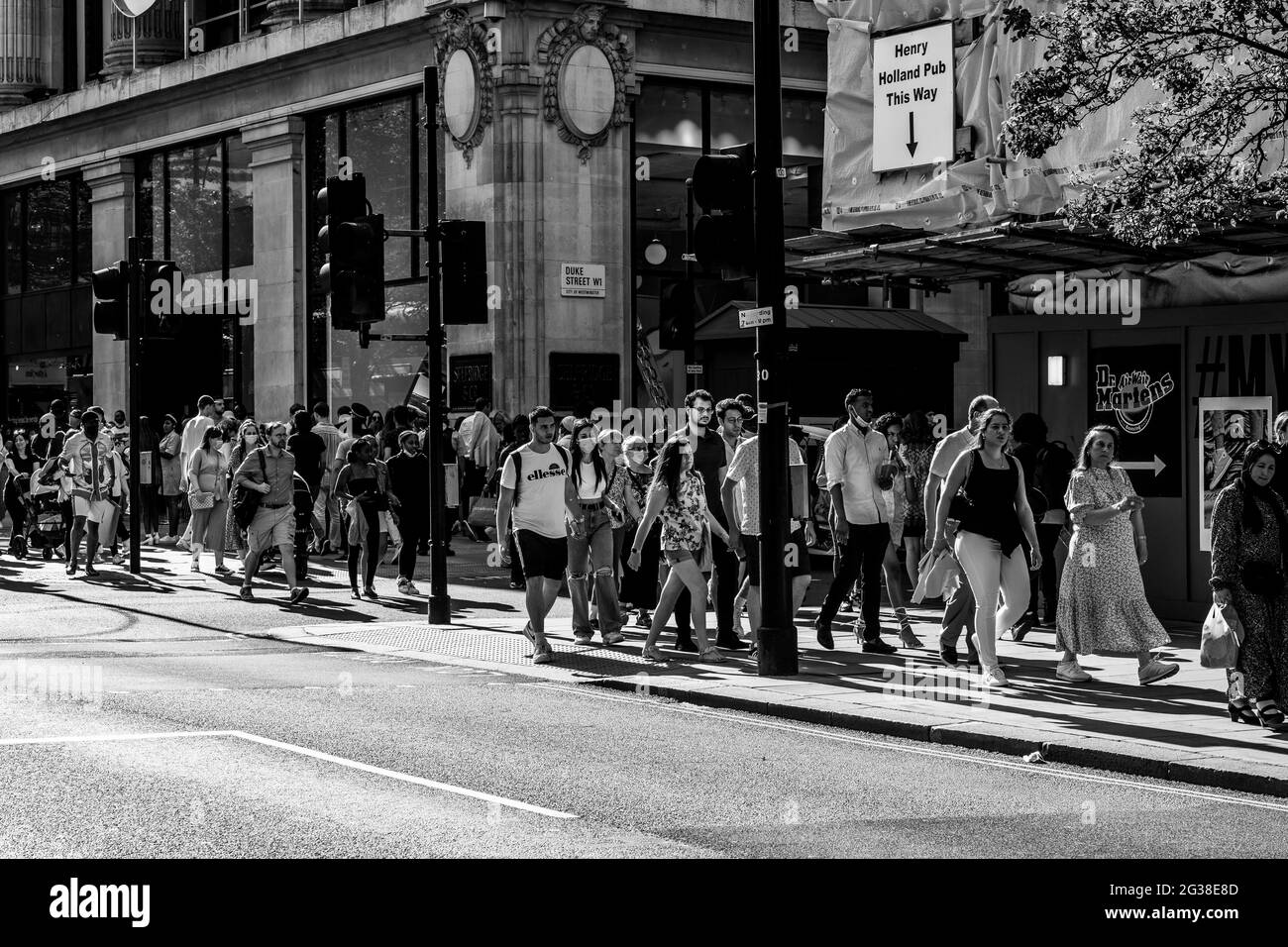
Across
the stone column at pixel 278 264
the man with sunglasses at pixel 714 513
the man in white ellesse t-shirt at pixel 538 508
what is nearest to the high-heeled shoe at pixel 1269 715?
the man with sunglasses at pixel 714 513

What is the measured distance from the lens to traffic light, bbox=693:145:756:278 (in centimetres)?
1258

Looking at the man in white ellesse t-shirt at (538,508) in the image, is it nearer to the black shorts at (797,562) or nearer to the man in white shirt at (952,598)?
the black shorts at (797,562)

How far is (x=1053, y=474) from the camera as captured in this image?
15.5m

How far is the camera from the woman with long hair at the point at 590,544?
14.5 m

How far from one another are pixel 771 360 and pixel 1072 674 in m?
2.92

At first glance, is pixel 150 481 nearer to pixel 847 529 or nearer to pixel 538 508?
pixel 538 508

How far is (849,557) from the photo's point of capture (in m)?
13.9

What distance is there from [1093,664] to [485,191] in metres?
15.5

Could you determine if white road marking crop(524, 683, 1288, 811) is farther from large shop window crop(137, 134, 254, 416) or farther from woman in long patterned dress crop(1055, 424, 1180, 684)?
large shop window crop(137, 134, 254, 416)

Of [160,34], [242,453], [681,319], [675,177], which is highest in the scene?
[160,34]

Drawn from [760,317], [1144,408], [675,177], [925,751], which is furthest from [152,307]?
[925,751]

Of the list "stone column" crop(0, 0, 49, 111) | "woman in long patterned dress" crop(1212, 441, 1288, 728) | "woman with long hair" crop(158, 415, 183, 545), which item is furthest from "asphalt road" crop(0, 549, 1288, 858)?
"stone column" crop(0, 0, 49, 111)

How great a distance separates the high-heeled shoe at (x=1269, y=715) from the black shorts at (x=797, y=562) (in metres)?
3.71

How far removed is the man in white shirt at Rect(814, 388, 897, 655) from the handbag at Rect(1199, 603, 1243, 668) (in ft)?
12.3
